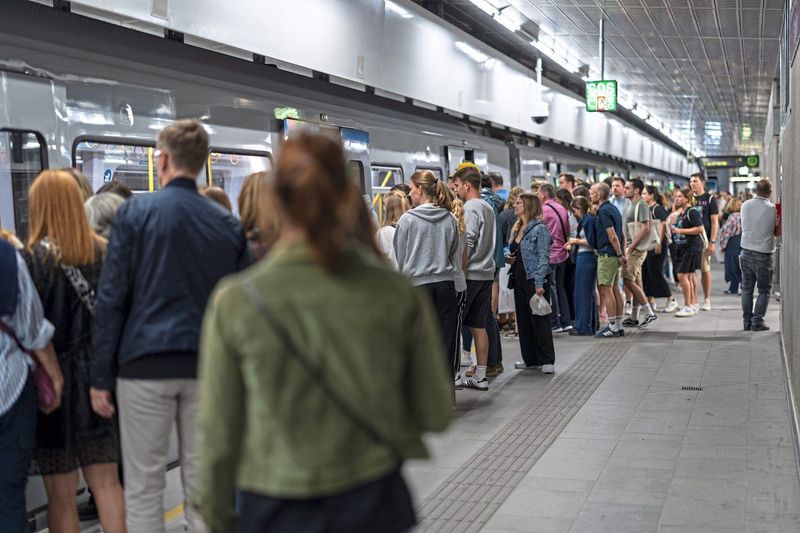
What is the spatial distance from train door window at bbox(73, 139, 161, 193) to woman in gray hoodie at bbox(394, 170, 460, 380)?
168 centimetres

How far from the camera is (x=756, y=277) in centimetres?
1065

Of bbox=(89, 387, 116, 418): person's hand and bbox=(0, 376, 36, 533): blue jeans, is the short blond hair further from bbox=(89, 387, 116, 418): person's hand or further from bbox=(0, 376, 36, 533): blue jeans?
bbox=(0, 376, 36, 533): blue jeans

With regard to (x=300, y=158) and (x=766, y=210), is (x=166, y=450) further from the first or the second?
(x=766, y=210)

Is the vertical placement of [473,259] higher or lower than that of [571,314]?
higher

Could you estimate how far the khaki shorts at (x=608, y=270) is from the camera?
1041 cm

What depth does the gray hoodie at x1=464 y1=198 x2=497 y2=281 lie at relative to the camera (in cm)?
754

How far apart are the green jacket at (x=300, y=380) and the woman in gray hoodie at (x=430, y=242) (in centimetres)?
459

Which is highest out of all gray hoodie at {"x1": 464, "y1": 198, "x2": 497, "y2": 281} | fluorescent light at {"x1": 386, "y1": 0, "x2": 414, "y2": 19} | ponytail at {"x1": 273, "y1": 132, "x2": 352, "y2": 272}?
fluorescent light at {"x1": 386, "y1": 0, "x2": 414, "y2": 19}

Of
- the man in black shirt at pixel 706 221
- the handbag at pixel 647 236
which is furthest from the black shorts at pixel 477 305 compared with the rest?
the man in black shirt at pixel 706 221

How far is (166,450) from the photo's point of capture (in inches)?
143

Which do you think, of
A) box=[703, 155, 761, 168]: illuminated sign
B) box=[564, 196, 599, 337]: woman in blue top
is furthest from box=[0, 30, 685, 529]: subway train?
box=[703, 155, 761, 168]: illuminated sign

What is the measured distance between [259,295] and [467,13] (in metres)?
11.7

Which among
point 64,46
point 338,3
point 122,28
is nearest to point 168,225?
point 64,46

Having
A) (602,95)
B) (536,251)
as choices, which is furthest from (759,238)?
(602,95)
